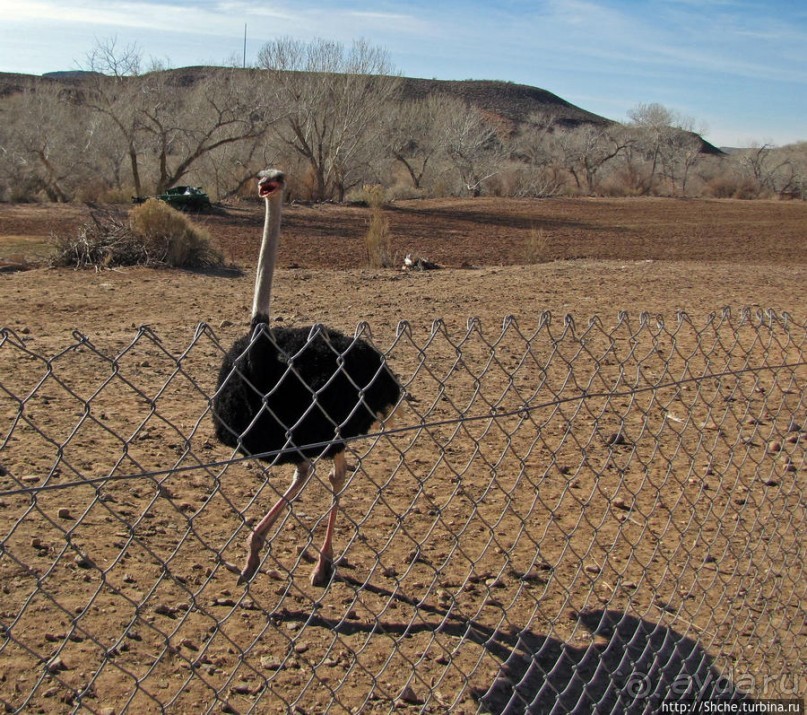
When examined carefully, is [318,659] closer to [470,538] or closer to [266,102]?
[470,538]

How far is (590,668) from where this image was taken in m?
3.15

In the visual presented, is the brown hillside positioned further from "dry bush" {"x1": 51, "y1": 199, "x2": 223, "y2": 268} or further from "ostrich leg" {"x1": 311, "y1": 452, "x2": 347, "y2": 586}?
"ostrich leg" {"x1": 311, "y1": 452, "x2": 347, "y2": 586}

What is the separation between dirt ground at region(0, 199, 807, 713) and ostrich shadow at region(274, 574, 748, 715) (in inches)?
0.5

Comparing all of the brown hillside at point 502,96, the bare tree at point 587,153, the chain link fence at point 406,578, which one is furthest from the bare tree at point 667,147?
the chain link fence at point 406,578

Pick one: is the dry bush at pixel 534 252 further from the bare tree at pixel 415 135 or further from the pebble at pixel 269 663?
the bare tree at pixel 415 135

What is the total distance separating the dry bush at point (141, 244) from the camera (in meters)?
12.3

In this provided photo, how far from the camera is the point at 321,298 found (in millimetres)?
→ 10406

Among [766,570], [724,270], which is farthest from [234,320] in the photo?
[724,270]

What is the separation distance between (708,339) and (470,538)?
492 centimetres

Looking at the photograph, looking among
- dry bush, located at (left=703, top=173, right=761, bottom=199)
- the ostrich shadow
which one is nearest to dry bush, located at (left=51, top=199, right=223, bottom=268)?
the ostrich shadow

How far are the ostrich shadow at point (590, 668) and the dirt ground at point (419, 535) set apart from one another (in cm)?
1

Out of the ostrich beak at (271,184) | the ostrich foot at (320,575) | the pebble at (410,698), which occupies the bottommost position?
the ostrich foot at (320,575)

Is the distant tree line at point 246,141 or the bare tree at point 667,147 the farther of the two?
the bare tree at point 667,147

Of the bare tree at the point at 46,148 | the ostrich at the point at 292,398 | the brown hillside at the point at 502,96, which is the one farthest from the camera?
the brown hillside at the point at 502,96
